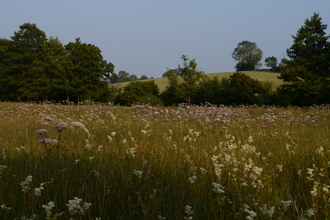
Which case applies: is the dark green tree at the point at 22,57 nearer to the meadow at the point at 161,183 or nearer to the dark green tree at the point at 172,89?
the dark green tree at the point at 172,89

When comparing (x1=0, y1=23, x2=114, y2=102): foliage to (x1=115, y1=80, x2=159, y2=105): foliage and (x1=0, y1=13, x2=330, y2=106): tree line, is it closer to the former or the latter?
(x1=0, y1=13, x2=330, y2=106): tree line

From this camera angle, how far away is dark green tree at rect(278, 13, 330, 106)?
2850cm

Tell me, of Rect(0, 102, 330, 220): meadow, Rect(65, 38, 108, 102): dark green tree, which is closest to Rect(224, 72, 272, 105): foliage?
Rect(65, 38, 108, 102): dark green tree

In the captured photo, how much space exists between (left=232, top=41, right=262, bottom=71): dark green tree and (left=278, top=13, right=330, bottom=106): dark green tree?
76.4 m

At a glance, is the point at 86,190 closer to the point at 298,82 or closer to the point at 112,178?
the point at 112,178

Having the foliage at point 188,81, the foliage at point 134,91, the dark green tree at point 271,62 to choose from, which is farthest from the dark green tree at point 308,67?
the dark green tree at point 271,62

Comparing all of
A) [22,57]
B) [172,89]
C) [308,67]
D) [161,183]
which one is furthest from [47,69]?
[161,183]

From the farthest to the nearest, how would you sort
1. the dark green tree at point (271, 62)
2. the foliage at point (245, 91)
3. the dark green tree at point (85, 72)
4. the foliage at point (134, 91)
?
the dark green tree at point (271, 62) < the foliage at point (134, 91) < the dark green tree at point (85, 72) < the foliage at point (245, 91)

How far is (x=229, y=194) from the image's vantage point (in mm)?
3037

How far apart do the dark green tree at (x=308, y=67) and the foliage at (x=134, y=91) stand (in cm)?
2475

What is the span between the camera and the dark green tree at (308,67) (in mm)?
28500

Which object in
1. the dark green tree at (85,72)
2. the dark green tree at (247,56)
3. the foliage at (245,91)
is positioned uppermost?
the dark green tree at (247,56)

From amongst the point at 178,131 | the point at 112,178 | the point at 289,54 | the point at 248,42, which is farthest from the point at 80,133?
the point at 248,42

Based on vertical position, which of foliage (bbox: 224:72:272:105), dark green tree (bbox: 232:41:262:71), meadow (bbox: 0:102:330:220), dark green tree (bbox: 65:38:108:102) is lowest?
meadow (bbox: 0:102:330:220)
